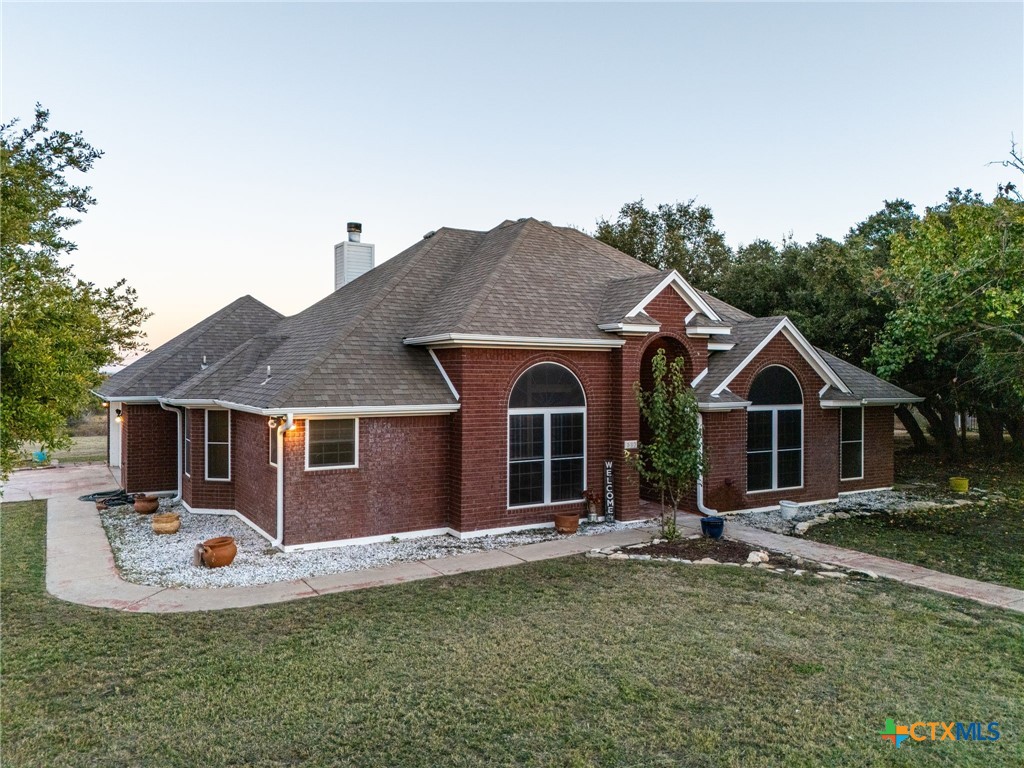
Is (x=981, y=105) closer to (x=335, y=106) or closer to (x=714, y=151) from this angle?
(x=714, y=151)

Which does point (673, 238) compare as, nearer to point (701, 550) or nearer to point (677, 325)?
point (677, 325)

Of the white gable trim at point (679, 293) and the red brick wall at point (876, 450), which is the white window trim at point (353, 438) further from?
the red brick wall at point (876, 450)

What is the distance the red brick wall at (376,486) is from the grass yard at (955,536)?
816cm

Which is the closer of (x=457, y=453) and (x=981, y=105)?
(x=457, y=453)

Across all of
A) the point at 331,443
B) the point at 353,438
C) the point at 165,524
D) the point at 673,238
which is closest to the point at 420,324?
the point at 353,438

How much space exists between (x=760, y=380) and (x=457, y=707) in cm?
1243

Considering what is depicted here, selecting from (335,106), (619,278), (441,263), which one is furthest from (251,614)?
(335,106)

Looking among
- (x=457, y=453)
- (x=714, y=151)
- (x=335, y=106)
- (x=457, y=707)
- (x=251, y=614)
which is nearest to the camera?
(x=457, y=707)

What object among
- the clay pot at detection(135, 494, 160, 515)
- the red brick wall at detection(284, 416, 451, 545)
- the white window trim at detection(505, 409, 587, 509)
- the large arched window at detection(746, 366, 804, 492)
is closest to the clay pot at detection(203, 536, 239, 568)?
the red brick wall at detection(284, 416, 451, 545)

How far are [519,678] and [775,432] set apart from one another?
38.7 feet

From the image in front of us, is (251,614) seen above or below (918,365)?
below

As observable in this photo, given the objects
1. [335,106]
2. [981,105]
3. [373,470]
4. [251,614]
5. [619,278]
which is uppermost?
[335,106]

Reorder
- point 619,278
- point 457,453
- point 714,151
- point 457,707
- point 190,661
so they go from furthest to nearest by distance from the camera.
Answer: point 714,151 < point 619,278 < point 457,453 < point 190,661 < point 457,707

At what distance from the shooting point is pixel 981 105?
15.0 metres
